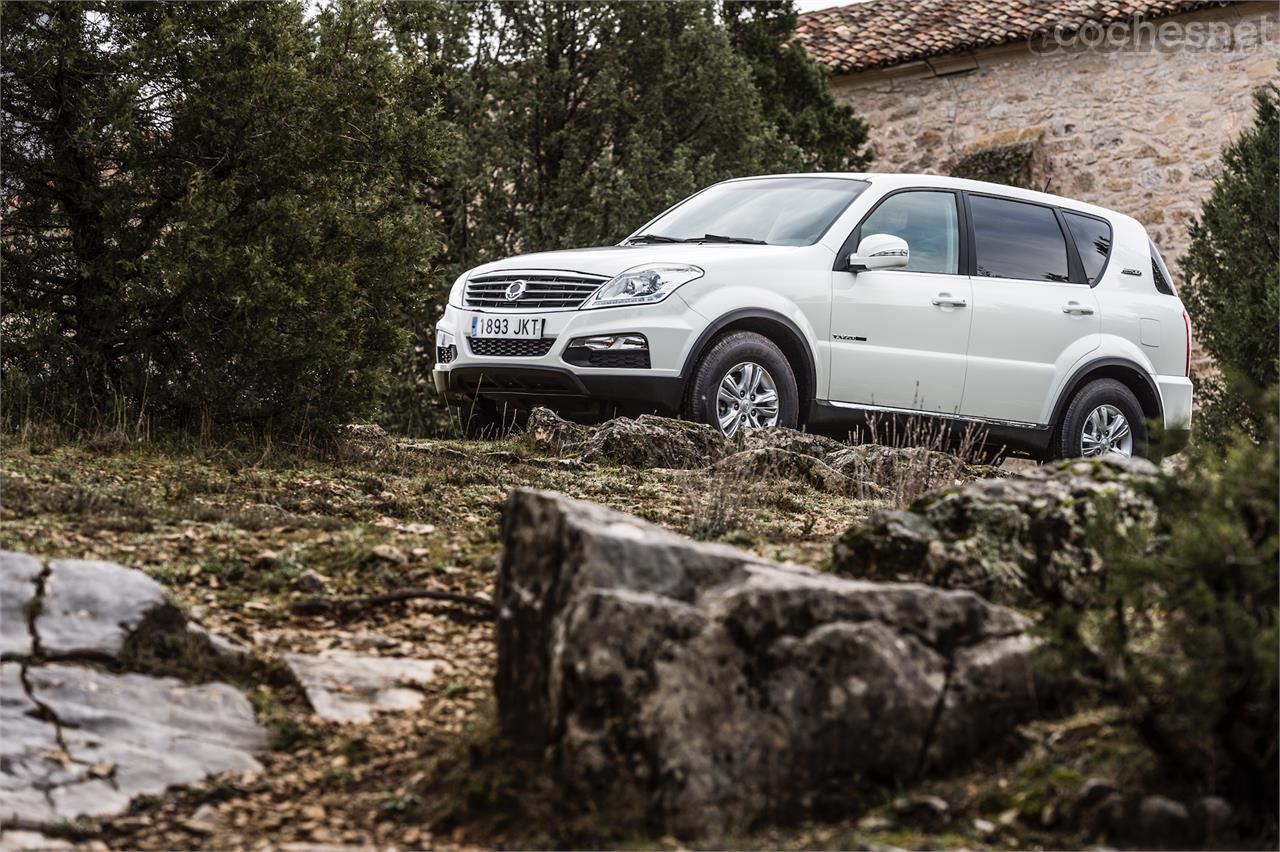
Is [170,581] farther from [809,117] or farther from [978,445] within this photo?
[809,117]

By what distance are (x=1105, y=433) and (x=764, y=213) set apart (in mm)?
2855

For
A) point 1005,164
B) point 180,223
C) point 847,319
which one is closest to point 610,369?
point 847,319

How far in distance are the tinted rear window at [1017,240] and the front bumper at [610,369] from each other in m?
2.42

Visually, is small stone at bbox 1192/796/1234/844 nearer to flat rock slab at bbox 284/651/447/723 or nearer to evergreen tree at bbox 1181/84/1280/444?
flat rock slab at bbox 284/651/447/723

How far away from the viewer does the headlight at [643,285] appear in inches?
327

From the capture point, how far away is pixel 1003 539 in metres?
4.57

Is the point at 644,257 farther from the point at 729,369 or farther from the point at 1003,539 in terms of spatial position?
the point at 1003,539

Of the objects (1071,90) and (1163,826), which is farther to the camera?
(1071,90)

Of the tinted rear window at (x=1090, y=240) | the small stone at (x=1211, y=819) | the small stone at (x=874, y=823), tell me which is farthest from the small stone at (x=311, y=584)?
the tinted rear window at (x=1090, y=240)

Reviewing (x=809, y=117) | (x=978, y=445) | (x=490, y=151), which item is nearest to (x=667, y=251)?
(x=978, y=445)

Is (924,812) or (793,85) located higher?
(793,85)

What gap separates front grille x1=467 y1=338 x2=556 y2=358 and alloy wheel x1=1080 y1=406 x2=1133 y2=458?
383 cm

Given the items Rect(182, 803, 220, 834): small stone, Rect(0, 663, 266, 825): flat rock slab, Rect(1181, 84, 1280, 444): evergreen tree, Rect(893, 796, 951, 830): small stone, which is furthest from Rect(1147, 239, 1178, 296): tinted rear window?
Rect(182, 803, 220, 834): small stone

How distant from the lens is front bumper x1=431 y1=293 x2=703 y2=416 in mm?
8250
